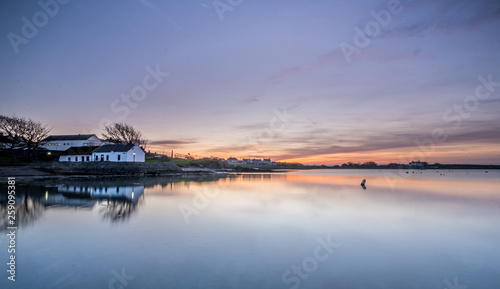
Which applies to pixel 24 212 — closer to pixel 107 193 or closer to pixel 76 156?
pixel 107 193

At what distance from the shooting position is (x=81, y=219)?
1504cm

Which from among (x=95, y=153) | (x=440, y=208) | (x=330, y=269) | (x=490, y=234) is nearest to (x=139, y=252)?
(x=330, y=269)

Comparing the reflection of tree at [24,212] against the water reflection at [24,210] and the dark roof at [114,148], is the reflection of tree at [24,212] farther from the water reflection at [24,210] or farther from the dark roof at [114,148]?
the dark roof at [114,148]

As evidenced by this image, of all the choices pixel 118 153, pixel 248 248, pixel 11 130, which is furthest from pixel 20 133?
pixel 248 248

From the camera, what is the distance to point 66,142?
249 ft

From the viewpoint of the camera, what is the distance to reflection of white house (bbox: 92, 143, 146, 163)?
5984 centimetres

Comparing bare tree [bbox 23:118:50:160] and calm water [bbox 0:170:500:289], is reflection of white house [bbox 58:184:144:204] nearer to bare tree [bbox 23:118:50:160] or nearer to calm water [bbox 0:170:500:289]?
calm water [bbox 0:170:500:289]

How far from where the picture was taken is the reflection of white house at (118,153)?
196ft

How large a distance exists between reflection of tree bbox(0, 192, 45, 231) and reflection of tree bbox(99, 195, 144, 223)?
3.34 metres

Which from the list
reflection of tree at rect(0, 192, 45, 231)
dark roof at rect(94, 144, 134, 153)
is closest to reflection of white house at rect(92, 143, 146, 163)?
dark roof at rect(94, 144, 134, 153)

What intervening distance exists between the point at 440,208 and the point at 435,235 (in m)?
10.1

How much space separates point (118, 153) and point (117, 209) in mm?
46656

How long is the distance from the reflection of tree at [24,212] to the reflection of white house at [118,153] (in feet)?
131

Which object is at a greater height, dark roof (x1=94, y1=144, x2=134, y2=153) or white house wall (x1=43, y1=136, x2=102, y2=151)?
white house wall (x1=43, y1=136, x2=102, y2=151)
